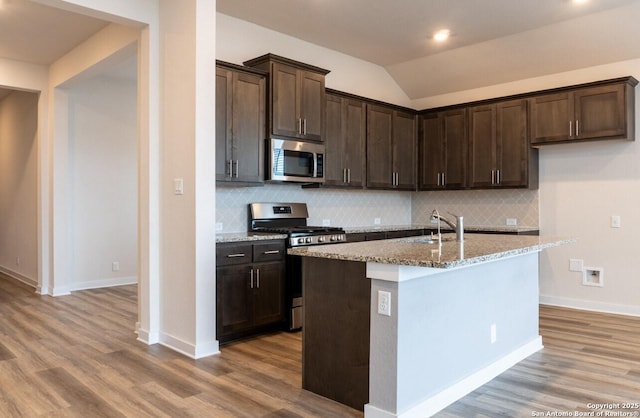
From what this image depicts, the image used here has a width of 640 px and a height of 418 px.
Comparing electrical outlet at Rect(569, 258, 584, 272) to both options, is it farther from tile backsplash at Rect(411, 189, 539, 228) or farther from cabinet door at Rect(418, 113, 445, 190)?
cabinet door at Rect(418, 113, 445, 190)

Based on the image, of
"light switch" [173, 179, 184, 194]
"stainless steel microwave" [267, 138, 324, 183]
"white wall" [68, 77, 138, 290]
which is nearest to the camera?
"light switch" [173, 179, 184, 194]

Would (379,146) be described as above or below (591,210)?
above

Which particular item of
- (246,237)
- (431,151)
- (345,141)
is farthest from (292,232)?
(431,151)

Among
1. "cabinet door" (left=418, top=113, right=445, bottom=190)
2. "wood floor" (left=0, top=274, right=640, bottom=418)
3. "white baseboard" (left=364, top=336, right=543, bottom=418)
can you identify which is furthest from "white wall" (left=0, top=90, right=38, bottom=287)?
"white baseboard" (left=364, top=336, right=543, bottom=418)

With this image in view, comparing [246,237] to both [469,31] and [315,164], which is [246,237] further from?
[469,31]

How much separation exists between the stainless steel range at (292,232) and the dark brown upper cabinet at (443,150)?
6.45ft

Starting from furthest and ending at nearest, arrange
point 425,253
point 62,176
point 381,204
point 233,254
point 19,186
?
1. point 19,186
2. point 381,204
3. point 62,176
4. point 233,254
5. point 425,253

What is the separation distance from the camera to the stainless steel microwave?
178 inches

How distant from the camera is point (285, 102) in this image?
4.59m

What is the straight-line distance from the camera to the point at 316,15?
4.68 m

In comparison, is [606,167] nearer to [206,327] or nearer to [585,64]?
[585,64]

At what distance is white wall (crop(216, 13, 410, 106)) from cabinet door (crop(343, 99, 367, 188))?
17.4 inches

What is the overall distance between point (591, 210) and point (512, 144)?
1118mm

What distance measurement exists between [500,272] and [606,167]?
9.09 ft
